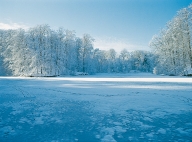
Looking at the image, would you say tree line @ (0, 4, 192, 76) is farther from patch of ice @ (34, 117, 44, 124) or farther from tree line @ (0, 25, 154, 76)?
patch of ice @ (34, 117, 44, 124)

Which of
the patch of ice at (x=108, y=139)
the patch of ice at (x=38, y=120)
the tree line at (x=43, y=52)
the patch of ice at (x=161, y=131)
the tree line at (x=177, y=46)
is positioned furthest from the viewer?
the tree line at (x=43, y=52)

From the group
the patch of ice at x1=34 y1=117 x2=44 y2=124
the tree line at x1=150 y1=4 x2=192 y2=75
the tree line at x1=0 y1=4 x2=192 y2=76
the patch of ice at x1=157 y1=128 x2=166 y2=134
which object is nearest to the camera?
the patch of ice at x1=157 y1=128 x2=166 y2=134

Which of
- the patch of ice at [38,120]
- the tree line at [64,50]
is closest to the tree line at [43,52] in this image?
the tree line at [64,50]

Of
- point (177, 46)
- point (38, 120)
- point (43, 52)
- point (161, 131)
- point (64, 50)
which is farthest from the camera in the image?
point (64, 50)

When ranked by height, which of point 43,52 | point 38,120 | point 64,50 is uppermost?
point 64,50

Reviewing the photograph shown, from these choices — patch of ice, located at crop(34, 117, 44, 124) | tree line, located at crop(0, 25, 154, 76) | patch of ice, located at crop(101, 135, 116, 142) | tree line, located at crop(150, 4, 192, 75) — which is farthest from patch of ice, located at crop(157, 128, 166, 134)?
tree line, located at crop(0, 25, 154, 76)

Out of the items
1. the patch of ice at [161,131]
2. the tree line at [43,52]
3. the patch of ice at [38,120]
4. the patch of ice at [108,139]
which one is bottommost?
the patch of ice at [38,120]

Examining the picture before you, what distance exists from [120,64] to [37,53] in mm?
60448

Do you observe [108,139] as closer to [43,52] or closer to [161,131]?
[161,131]

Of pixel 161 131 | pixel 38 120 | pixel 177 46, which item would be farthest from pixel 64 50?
pixel 161 131

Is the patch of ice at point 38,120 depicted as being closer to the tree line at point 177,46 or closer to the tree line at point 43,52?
the tree line at point 177,46

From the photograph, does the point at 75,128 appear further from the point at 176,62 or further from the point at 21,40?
the point at 21,40

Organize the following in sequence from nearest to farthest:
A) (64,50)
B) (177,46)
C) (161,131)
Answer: (161,131)
(177,46)
(64,50)

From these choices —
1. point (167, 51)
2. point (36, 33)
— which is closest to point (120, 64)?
point (167, 51)
